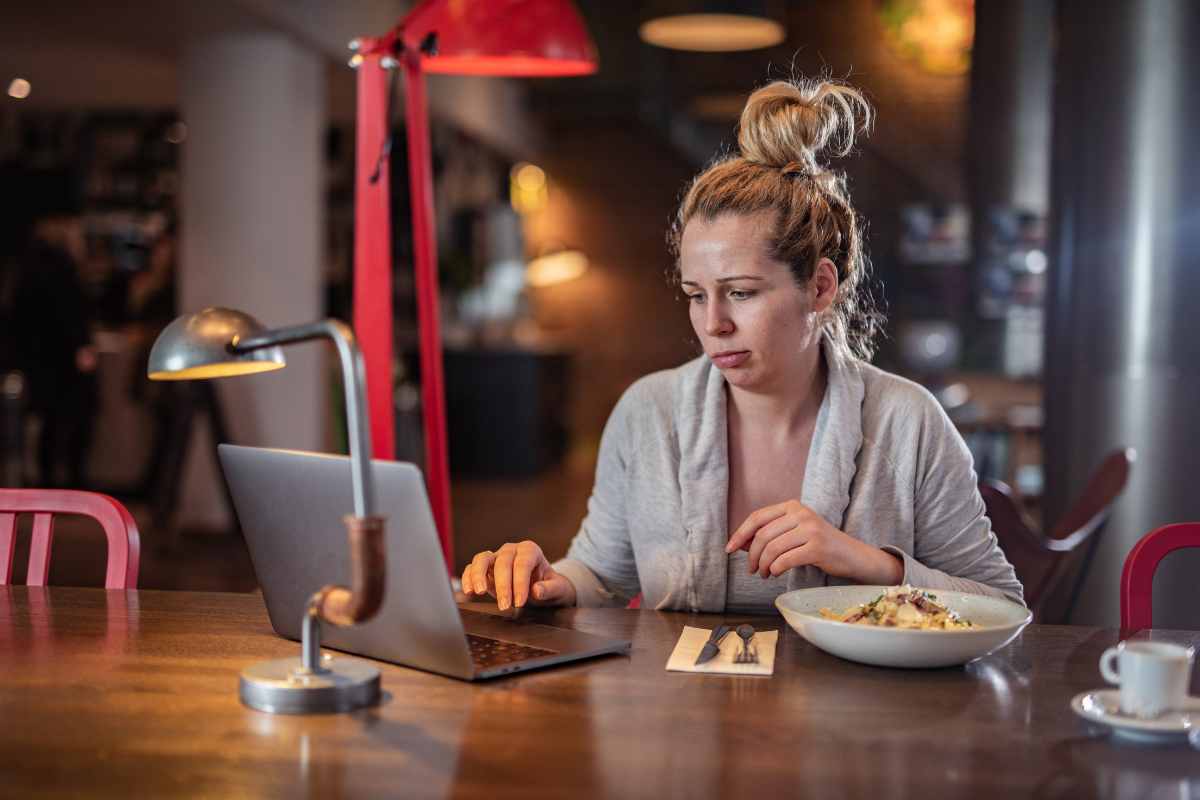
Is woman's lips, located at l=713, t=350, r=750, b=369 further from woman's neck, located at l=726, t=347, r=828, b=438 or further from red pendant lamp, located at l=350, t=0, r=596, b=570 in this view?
red pendant lamp, located at l=350, t=0, r=596, b=570

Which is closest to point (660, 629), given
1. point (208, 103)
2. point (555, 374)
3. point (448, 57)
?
point (448, 57)

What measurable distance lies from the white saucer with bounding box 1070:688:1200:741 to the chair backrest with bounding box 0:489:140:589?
1.36m

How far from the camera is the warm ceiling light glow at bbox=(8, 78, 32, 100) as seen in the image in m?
9.76

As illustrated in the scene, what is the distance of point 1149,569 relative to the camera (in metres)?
1.90

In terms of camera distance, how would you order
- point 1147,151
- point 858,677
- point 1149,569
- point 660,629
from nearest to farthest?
point 858,677 < point 660,629 < point 1149,569 < point 1147,151

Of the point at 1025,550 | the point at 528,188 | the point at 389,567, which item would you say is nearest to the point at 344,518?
the point at 389,567

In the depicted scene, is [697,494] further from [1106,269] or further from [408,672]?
[1106,269]

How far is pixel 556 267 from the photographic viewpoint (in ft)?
42.4

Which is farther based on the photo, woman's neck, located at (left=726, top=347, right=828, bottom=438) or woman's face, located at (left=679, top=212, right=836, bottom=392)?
woman's neck, located at (left=726, top=347, right=828, bottom=438)

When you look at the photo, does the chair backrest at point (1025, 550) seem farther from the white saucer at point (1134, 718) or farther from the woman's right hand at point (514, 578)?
the white saucer at point (1134, 718)

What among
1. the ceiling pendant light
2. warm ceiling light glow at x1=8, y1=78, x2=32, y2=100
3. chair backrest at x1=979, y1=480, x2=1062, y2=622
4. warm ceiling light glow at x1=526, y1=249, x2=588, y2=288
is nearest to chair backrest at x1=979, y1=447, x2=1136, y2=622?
chair backrest at x1=979, y1=480, x2=1062, y2=622

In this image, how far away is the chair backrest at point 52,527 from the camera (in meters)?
2.03

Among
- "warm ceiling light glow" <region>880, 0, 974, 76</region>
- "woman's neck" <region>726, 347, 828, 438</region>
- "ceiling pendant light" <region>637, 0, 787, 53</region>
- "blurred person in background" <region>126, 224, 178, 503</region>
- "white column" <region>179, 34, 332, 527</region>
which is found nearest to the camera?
"woman's neck" <region>726, 347, 828, 438</region>

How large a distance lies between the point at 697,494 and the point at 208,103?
5623 mm
